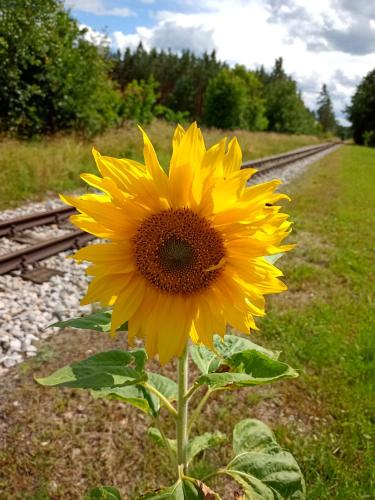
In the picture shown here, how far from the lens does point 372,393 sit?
4.29m

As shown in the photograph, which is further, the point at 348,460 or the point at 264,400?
the point at 264,400

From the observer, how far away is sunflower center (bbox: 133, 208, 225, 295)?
1.56 metres

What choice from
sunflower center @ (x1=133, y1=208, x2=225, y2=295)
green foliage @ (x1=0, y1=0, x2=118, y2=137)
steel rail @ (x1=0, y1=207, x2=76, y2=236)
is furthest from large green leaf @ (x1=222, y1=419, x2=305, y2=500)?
green foliage @ (x1=0, y1=0, x2=118, y2=137)

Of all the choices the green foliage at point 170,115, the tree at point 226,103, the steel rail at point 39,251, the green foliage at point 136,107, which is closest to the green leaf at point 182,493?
the steel rail at point 39,251

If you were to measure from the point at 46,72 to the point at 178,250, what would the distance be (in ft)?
52.1

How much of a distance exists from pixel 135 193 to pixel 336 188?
58.4 feet

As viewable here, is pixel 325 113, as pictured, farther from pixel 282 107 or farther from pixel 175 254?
pixel 175 254

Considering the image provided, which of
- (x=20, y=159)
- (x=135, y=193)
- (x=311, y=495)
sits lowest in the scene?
(x=311, y=495)

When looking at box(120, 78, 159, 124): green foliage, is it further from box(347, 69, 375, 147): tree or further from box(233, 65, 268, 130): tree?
box(347, 69, 375, 147): tree

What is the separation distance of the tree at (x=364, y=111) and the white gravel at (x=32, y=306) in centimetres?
8154

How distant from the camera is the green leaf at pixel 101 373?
5.18 ft

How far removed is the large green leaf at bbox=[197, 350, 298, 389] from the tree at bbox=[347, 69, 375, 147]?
8465 cm

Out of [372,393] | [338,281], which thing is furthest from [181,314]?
[338,281]

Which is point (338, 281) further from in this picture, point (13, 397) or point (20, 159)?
point (20, 159)
